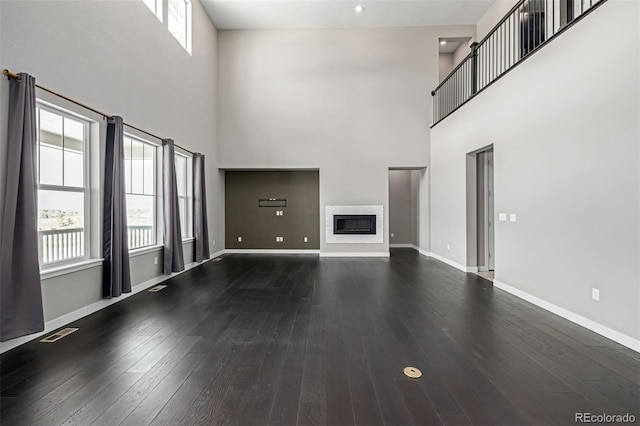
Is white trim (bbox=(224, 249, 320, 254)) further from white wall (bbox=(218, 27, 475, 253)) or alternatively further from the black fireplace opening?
the black fireplace opening

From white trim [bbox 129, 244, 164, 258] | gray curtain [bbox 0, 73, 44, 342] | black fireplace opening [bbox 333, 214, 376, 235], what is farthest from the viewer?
black fireplace opening [bbox 333, 214, 376, 235]

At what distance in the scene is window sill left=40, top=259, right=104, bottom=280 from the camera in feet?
9.86

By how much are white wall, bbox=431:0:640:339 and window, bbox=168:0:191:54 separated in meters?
5.88

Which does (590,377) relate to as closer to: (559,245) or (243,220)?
(559,245)

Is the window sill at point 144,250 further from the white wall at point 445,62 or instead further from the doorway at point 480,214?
the white wall at point 445,62

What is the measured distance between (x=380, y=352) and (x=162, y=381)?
169 centimetres

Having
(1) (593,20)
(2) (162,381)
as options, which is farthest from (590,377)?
(1) (593,20)

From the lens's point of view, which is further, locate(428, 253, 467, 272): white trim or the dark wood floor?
locate(428, 253, 467, 272): white trim

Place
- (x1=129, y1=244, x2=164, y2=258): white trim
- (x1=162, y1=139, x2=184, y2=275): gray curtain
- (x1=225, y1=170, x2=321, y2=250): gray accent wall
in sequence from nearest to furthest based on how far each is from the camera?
1. (x1=129, y1=244, x2=164, y2=258): white trim
2. (x1=162, y1=139, x2=184, y2=275): gray curtain
3. (x1=225, y1=170, x2=321, y2=250): gray accent wall

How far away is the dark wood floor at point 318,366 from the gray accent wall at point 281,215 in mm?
4657

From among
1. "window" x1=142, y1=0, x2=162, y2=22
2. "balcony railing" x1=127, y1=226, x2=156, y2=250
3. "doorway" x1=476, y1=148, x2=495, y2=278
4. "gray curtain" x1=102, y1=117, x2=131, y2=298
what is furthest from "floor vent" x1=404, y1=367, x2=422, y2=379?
"window" x1=142, y1=0, x2=162, y2=22

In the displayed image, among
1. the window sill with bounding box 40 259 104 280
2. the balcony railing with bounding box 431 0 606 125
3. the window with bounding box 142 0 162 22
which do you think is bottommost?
the window sill with bounding box 40 259 104 280

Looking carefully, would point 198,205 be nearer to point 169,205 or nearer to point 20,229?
point 169,205
